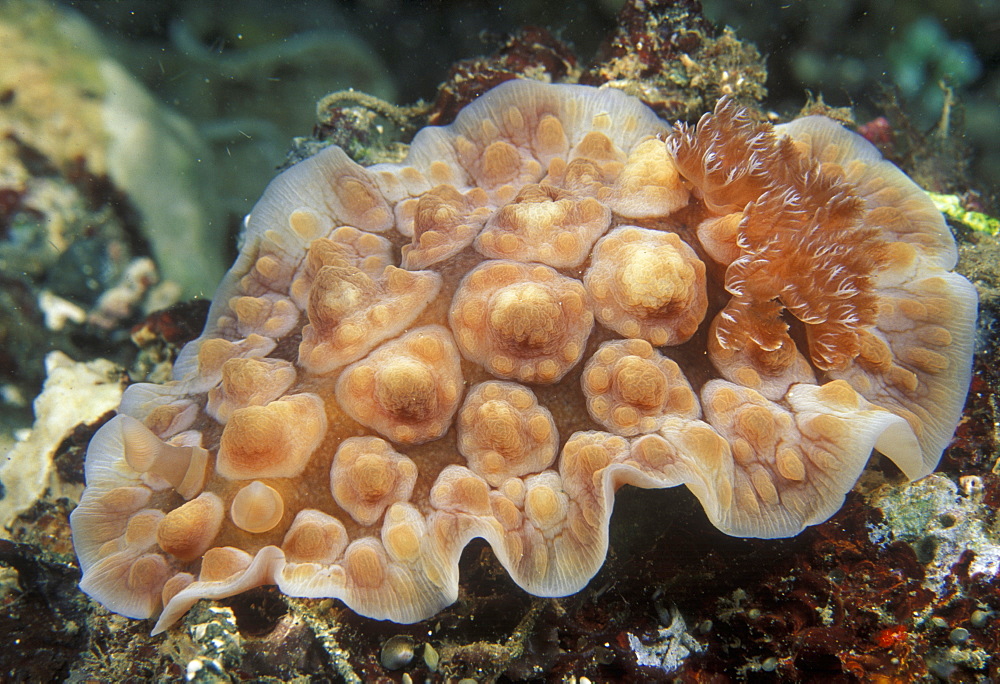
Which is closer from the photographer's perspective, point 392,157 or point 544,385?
point 544,385

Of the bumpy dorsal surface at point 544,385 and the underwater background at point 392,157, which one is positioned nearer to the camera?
the bumpy dorsal surface at point 544,385

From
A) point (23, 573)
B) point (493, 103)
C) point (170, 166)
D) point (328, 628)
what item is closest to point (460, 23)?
point (493, 103)

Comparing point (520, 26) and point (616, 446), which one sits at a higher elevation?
point (520, 26)

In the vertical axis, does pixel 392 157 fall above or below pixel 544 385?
above

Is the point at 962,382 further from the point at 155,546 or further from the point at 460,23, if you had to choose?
the point at 460,23

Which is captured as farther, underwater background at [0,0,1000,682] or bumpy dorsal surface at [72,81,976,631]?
underwater background at [0,0,1000,682]
